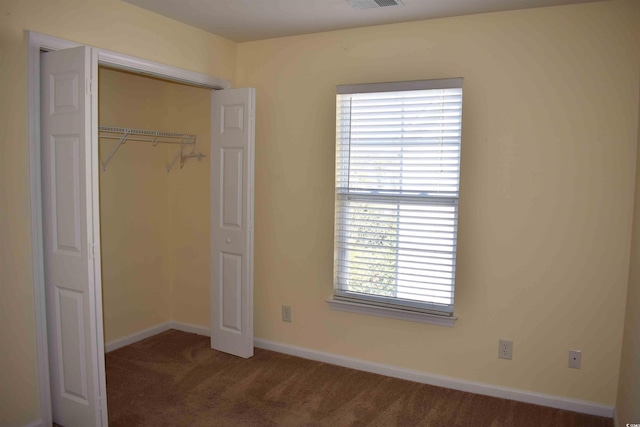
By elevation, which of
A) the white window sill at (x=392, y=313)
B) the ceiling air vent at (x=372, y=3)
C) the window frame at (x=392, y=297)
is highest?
the ceiling air vent at (x=372, y=3)

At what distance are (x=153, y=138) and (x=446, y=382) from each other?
10.4 feet

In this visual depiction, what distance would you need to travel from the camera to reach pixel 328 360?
3.89 metres

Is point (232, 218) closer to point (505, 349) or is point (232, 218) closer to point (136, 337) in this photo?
point (136, 337)

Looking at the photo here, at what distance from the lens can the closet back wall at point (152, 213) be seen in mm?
4098

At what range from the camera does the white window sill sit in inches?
135

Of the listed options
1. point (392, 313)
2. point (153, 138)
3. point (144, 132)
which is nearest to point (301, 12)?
point (144, 132)

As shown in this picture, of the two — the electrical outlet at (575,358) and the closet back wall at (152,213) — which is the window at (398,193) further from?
the closet back wall at (152,213)

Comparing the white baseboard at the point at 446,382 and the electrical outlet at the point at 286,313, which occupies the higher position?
the electrical outlet at the point at 286,313

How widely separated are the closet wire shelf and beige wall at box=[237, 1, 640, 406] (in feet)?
4.00

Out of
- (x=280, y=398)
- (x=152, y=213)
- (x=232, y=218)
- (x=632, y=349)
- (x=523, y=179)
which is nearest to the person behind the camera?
(x=632, y=349)

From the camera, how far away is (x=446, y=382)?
347cm

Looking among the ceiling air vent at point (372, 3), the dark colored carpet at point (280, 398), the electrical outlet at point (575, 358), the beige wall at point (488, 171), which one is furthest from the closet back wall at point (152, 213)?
the electrical outlet at point (575, 358)

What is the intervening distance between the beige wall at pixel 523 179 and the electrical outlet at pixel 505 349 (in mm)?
44

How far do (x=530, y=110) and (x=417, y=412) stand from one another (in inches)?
81.3
